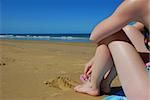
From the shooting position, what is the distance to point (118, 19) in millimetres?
2031

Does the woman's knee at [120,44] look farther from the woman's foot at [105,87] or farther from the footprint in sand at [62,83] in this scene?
the footprint in sand at [62,83]

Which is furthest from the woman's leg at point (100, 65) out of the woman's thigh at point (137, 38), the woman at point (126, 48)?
the woman's thigh at point (137, 38)

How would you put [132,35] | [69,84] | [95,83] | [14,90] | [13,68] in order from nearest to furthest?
[132,35], [95,83], [14,90], [69,84], [13,68]

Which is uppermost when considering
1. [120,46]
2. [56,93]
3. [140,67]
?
[120,46]

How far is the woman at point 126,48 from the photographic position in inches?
74.0

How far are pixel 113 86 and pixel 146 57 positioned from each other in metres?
0.85

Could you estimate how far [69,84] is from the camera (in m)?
3.03

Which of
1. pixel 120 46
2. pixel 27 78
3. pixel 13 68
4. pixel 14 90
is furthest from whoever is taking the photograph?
pixel 13 68

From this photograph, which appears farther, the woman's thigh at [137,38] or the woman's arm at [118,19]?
the woman's thigh at [137,38]

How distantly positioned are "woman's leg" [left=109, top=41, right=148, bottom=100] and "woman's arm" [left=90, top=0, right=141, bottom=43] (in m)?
0.12

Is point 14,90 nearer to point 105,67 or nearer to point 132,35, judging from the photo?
point 105,67

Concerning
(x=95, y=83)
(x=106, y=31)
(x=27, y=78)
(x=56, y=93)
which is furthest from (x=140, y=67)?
(x=27, y=78)

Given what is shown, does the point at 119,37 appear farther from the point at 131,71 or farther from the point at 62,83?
the point at 62,83

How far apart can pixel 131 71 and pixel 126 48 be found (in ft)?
0.60
